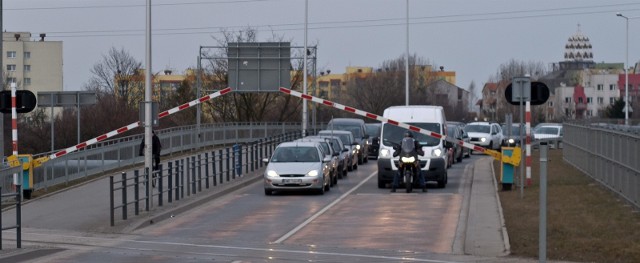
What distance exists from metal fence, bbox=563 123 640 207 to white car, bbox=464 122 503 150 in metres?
13.0

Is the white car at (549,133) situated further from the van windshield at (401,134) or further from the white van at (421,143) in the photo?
the van windshield at (401,134)

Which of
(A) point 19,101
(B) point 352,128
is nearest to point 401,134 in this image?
(A) point 19,101

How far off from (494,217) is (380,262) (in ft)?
22.7

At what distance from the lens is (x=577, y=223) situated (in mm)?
19781

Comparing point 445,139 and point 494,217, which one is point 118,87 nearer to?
point 445,139

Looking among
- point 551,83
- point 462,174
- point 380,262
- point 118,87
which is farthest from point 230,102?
point 551,83

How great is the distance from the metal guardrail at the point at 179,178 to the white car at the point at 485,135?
46.1ft

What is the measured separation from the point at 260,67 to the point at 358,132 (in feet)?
16.6

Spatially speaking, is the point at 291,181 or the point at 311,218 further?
the point at 291,181

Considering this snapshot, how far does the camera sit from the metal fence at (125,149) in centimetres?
3022

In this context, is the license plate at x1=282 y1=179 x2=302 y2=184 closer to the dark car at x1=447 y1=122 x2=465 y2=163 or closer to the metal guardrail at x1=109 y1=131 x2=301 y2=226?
the metal guardrail at x1=109 y1=131 x2=301 y2=226

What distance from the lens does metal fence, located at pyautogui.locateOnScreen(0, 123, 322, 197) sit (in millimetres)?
30219

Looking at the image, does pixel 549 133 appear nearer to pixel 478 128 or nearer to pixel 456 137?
pixel 478 128

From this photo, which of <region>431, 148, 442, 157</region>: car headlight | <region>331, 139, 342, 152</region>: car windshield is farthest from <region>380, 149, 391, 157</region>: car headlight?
<region>331, 139, 342, 152</region>: car windshield
